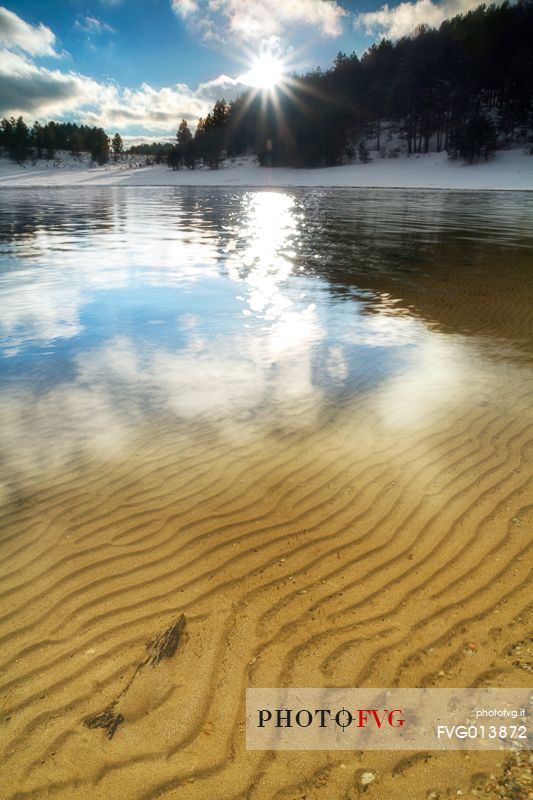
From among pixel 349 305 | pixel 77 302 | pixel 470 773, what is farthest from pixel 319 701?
pixel 77 302

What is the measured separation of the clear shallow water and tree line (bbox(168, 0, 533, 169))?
61.8 meters

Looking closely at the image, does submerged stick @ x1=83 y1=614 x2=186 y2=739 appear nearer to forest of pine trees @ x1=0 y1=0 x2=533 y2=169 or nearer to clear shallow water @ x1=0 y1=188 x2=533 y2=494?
clear shallow water @ x1=0 y1=188 x2=533 y2=494

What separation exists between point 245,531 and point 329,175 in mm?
81047

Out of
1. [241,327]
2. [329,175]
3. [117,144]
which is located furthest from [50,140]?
[241,327]

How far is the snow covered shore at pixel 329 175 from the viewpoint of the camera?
59531 mm

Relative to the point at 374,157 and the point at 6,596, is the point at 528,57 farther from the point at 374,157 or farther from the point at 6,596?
the point at 6,596

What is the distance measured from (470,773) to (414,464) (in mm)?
2979

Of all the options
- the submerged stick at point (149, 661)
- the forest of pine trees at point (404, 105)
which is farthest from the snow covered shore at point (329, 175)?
the submerged stick at point (149, 661)

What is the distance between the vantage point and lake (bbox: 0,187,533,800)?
2.73 metres

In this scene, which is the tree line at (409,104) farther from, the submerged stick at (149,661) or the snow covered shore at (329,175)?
the submerged stick at (149,661)

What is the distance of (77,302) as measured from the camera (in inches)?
460

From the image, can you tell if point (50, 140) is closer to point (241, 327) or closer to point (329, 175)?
point (329, 175)

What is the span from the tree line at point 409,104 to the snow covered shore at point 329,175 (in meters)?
3.14

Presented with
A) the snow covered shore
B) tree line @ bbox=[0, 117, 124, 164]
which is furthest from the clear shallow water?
tree line @ bbox=[0, 117, 124, 164]
